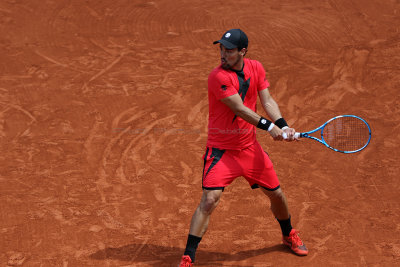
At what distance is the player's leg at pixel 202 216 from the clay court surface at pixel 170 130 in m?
0.60

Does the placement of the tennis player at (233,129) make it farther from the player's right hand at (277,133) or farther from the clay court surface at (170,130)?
the clay court surface at (170,130)

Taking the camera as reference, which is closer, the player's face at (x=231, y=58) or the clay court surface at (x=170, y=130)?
the player's face at (x=231, y=58)

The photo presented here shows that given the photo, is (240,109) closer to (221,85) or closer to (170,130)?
(221,85)

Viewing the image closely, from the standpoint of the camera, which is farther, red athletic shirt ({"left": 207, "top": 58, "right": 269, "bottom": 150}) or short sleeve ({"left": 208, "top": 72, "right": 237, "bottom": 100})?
red athletic shirt ({"left": 207, "top": 58, "right": 269, "bottom": 150})

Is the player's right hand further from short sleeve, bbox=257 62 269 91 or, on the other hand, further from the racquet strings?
the racquet strings

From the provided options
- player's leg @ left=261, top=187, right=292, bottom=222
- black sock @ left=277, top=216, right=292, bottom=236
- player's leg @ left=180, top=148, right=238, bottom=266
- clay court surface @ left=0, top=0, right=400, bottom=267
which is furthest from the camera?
clay court surface @ left=0, top=0, right=400, bottom=267

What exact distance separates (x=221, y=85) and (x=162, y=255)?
223cm

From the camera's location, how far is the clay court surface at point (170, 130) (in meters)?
7.18

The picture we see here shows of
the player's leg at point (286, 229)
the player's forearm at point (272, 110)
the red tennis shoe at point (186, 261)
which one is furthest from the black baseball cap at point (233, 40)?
the red tennis shoe at point (186, 261)

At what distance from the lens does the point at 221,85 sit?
6.12m

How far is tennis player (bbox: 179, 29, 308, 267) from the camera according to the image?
20.2 ft

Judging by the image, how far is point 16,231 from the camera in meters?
7.25

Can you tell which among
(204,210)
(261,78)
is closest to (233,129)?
(261,78)

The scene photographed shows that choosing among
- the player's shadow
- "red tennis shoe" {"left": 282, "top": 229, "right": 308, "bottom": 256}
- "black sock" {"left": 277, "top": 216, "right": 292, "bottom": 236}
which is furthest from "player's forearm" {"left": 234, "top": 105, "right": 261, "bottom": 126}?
the player's shadow
